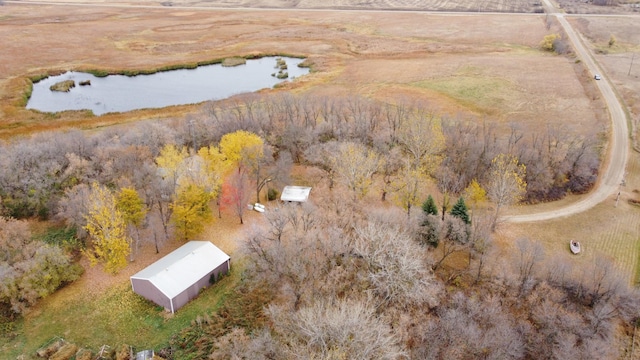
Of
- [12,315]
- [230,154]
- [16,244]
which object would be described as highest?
[230,154]

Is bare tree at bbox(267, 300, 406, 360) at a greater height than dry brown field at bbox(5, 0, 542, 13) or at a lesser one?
lesser

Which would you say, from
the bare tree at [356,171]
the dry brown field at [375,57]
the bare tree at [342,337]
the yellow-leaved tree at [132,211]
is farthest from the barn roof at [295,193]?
the dry brown field at [375,57]

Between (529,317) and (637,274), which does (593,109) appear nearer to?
(637,274)

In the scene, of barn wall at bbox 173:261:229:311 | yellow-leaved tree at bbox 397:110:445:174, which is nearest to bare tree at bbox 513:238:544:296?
yellow-leaved tree at bbox 397:110:445:174

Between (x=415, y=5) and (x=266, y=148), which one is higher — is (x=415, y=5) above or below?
above

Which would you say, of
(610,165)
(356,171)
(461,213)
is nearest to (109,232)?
(356,171)

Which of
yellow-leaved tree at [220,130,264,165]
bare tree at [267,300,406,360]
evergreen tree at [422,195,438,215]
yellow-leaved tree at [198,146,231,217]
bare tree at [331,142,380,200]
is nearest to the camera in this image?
bare tree at [267,300,406,360]

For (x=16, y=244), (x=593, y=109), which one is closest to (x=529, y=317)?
(x=16, y=244)

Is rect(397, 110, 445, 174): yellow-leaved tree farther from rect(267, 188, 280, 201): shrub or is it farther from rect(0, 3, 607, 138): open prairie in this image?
rect(0, 3, 607, 138): open prairie
